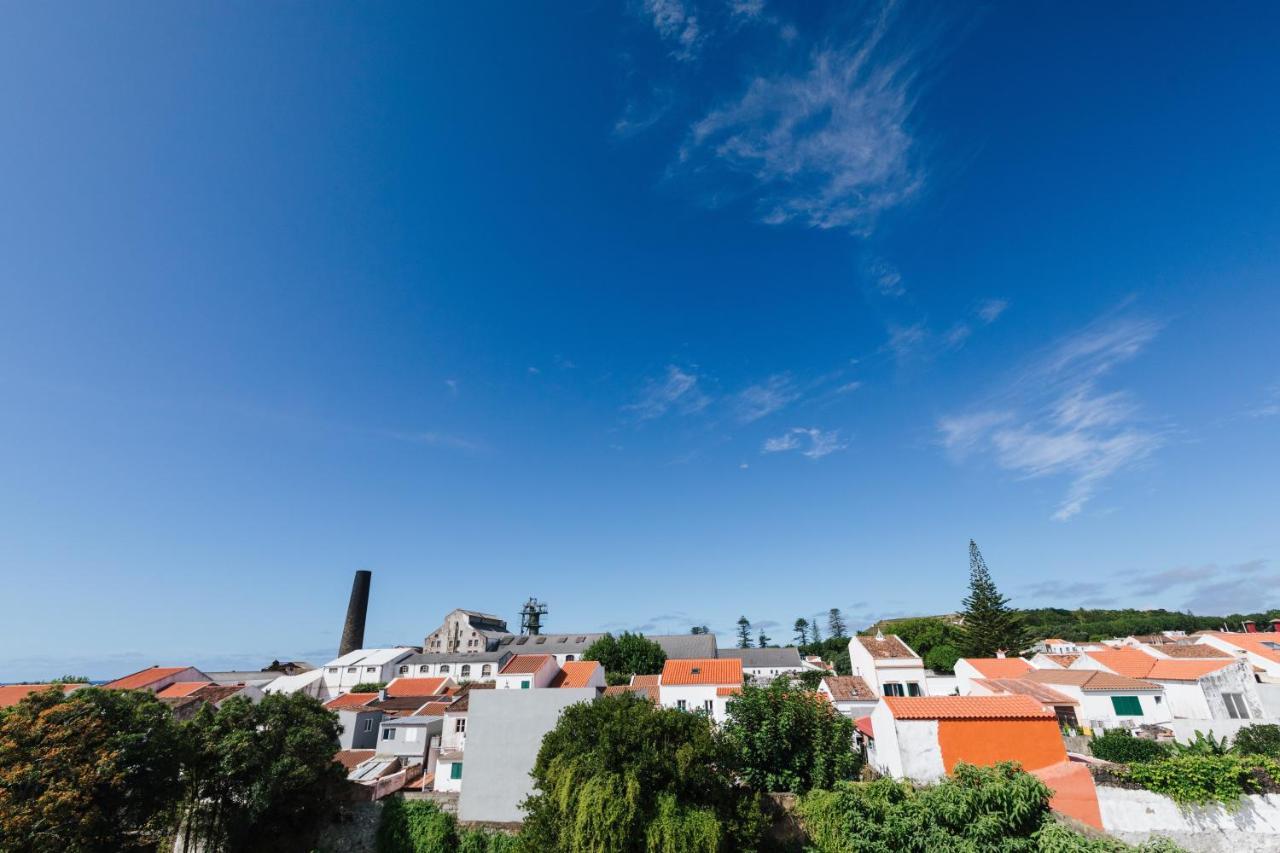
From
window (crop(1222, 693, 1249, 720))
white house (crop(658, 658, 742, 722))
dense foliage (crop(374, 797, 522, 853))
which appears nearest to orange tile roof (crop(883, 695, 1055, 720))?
white house (crop(658, 658, 742, 722))

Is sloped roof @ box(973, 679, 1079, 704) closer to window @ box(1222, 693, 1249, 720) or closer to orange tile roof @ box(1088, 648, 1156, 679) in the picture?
orange tile roof @ box(1088, 648, 1156, 679)

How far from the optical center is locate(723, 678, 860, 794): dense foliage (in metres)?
19.6

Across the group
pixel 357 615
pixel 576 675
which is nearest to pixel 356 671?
pixel 357 615

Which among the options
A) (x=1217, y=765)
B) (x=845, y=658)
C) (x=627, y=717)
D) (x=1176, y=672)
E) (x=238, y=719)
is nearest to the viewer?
(x=1217, y=765)

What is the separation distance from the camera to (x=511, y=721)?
942 inches

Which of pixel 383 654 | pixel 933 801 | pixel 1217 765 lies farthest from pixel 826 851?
pixel 383 654

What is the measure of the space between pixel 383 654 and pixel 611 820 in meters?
56.0

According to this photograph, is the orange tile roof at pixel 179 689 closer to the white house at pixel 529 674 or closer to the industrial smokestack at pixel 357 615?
the industrial smokestack at pixel 357 615

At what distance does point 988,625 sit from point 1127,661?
77.4ft

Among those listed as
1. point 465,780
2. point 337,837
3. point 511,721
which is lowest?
point 337,837

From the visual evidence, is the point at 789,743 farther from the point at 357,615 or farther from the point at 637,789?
the point at 357,615

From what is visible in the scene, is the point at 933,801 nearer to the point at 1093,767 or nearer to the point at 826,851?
the point at 826,851

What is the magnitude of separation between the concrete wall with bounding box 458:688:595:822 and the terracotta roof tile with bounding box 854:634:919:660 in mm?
19532

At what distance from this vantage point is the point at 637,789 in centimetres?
1636
